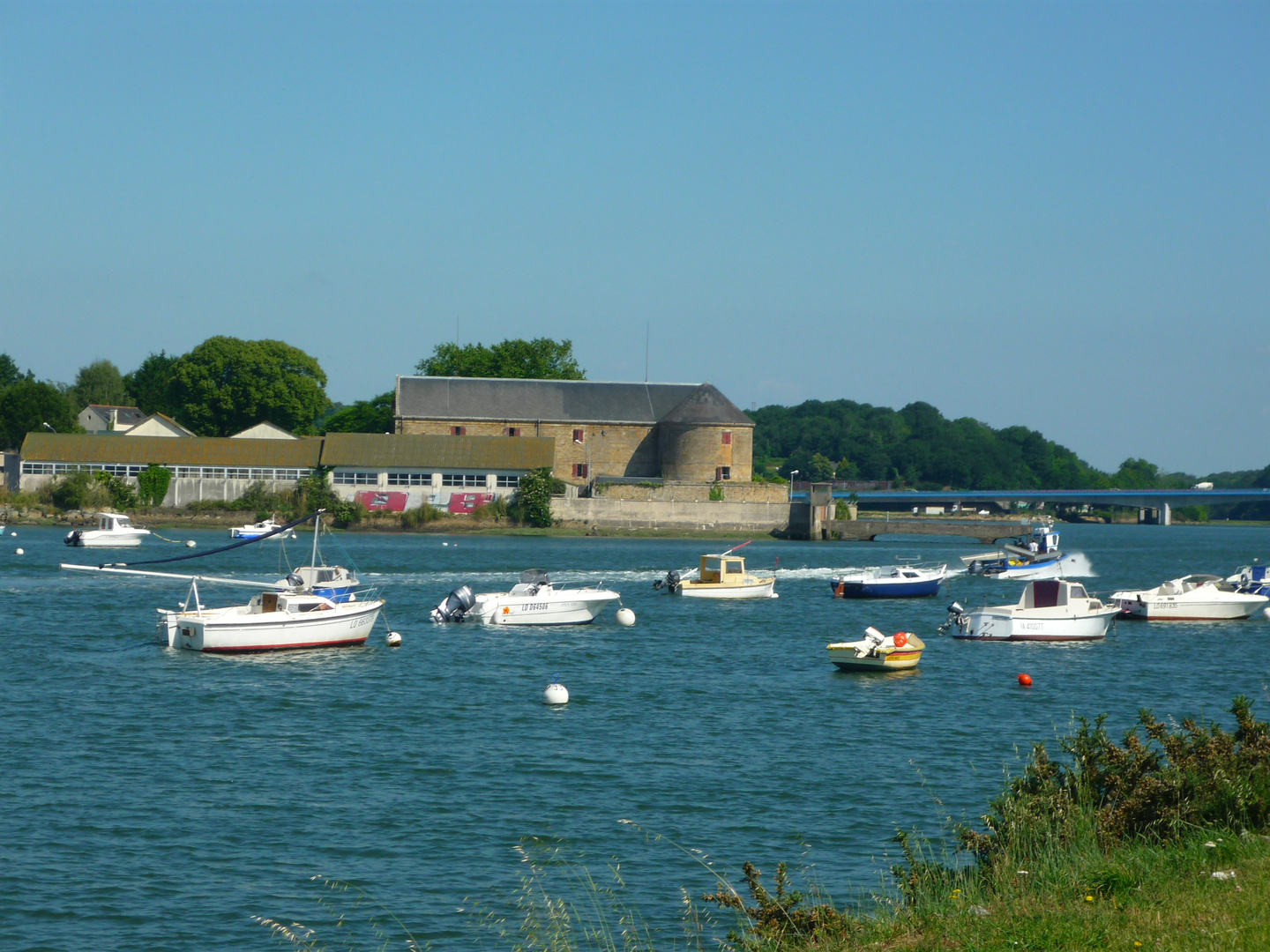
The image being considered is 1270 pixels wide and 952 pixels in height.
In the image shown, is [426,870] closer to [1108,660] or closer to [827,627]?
[1108,660]

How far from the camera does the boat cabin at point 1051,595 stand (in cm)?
4116

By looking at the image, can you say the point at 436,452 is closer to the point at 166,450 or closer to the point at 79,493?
the point at 166,450

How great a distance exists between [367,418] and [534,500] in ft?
120

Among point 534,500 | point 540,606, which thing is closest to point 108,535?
point 534,500

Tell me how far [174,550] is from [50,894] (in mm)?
62151

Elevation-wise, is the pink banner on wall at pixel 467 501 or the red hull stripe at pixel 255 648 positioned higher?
the pink banner on wall at pixel 467 501

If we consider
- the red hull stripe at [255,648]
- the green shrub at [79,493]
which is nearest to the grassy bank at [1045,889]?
the red hull stripe at [255,648]

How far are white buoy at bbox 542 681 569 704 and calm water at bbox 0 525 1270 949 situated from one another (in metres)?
0.39

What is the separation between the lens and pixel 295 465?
99.1 meters

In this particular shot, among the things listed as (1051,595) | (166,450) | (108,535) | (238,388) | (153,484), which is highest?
(238,388)

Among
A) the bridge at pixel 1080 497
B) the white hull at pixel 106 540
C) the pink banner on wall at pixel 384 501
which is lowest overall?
the white hull at pixel 106 540

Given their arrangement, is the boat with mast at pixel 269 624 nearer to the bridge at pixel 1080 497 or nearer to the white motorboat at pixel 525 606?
the white motorboat at pixel 525 606

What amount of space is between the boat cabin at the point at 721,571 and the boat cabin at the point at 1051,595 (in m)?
15.4

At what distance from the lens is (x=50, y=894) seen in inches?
599
